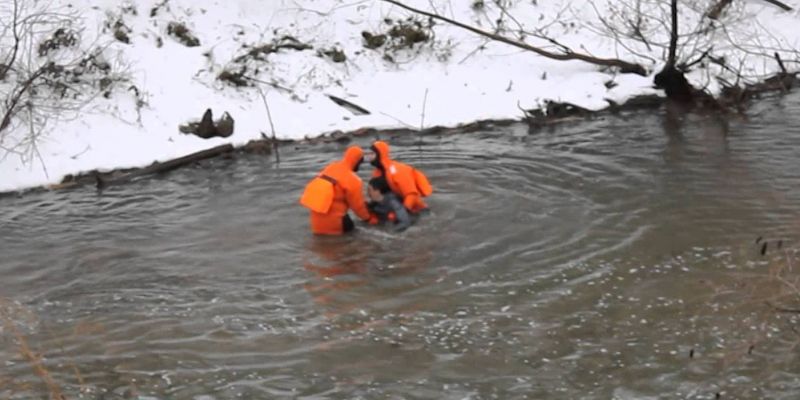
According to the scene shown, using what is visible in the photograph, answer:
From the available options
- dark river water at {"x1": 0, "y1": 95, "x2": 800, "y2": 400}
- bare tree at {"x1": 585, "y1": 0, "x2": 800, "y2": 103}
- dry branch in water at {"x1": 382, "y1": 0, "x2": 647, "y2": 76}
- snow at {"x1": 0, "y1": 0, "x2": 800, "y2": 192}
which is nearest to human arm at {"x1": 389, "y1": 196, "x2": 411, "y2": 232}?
dark river water at {"x1": 0, "y1": 95, "x2": 800, "y2": 400}

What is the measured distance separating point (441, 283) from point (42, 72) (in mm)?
8079

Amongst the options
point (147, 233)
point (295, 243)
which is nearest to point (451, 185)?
point (295, 243)

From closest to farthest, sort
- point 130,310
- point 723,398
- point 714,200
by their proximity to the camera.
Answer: point 723,398
point 130,310
point 714,200

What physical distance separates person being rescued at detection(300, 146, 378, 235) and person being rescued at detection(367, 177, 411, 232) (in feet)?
0.56

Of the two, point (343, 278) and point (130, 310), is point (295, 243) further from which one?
point (130, 310)

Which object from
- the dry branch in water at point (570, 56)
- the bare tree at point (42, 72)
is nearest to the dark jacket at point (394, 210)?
the bare tree at point (42, 72)

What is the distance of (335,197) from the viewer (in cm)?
1205

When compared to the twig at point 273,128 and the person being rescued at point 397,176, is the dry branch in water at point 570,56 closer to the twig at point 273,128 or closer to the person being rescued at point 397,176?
the twig at point 273,128

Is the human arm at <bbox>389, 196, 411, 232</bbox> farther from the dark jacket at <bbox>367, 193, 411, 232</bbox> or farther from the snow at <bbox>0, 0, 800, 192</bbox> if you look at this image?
the snow at <bbox>0, 0, 800, 192</bbox>

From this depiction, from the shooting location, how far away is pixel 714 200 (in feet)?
42.4

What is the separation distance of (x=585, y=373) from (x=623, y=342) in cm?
69

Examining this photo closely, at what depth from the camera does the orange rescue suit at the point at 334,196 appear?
39.0 ft

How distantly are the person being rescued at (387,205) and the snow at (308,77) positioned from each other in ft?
14.5

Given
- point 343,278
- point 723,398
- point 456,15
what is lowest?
point 723,398
